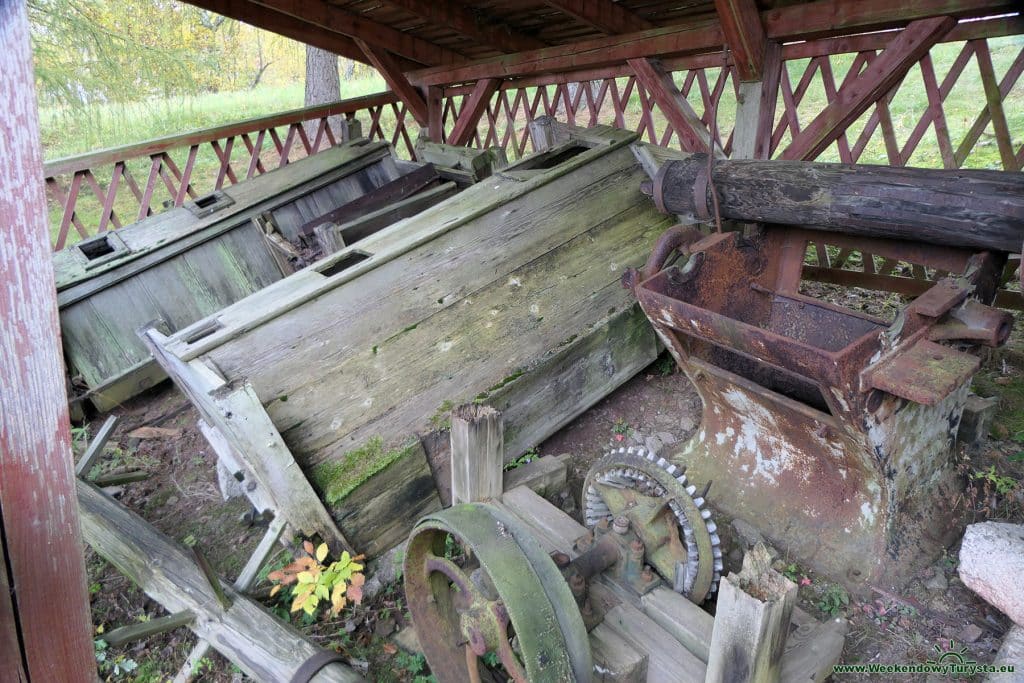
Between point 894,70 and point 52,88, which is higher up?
point 52,88

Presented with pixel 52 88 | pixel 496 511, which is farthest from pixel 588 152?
pixel 52 88

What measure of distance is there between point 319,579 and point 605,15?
5.01 meters

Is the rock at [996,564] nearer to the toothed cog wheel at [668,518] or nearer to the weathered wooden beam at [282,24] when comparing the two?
the toothed cog wheel at [668,518]

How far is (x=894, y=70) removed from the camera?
394 centimetres

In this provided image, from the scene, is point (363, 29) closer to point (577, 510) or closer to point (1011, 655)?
point (577, 510)

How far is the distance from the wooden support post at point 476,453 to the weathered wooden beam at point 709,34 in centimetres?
343

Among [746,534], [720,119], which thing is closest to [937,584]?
[746,534]

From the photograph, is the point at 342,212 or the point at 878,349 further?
the point at 342,212

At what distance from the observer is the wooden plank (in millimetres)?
2709

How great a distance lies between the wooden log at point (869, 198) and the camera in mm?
2695

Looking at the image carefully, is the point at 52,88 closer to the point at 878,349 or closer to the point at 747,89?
the point at 747,89

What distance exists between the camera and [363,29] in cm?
721

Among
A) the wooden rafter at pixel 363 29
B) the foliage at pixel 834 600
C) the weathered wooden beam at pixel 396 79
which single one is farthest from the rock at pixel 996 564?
the weathered wooden beam at pixel 396 79

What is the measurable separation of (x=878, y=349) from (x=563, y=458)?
175 cm
